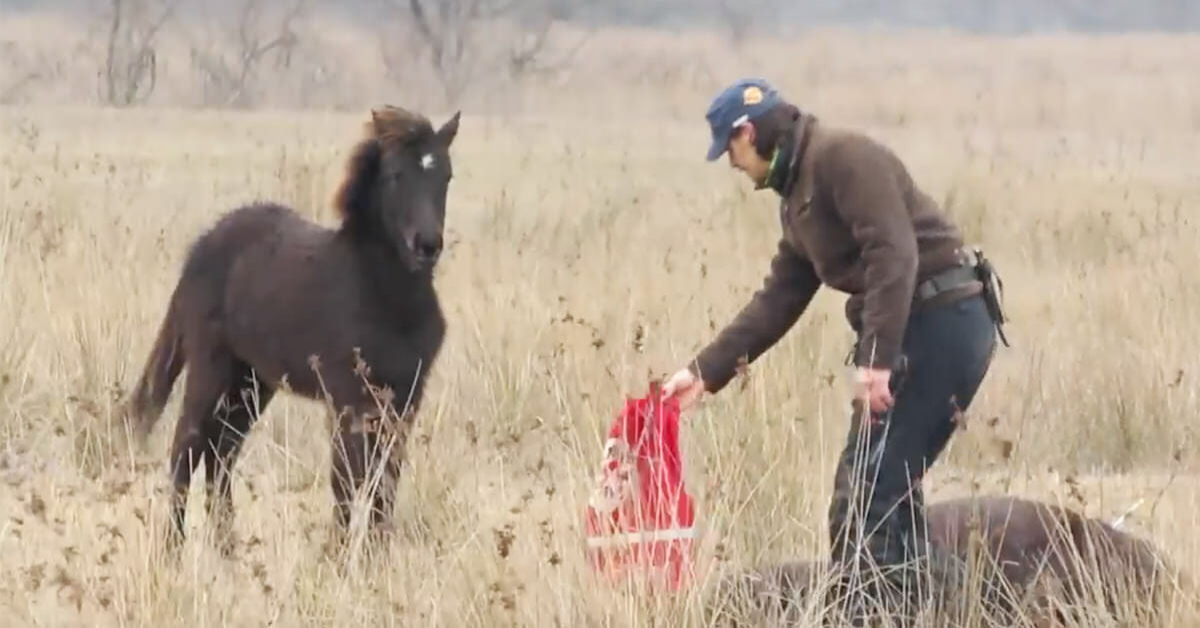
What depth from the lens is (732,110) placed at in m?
5.33

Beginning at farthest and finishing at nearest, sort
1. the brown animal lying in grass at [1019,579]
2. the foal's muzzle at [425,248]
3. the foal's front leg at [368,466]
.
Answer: the foal's muzzle at [425,248] < the foal's front leg at [368,466] < the brown animal lying in grass at [1019,579]

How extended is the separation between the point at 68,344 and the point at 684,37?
49852 mm

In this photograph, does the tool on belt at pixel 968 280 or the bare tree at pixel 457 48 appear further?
the bare tree at pixel 457 48

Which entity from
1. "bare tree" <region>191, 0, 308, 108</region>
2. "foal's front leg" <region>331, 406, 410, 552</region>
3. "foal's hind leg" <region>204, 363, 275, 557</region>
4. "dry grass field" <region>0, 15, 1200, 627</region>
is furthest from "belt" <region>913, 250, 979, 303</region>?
"bare tree" <region>191, 0, 308, 108</region>

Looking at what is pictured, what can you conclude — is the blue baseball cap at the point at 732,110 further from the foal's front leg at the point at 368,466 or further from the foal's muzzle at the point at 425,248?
the foal's muzzle at the point at 425,248

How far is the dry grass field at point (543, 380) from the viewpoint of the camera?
554 centimetres

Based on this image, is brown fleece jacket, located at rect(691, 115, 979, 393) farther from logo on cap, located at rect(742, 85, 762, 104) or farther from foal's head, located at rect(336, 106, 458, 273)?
foal's head, located at rect(336, 106, 458, 273)

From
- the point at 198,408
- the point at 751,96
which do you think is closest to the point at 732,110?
the point at 751,96

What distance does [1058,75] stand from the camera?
38.4m

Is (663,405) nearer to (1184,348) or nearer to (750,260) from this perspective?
(1184,348)

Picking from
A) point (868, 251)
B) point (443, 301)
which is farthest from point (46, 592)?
point (443, 301)

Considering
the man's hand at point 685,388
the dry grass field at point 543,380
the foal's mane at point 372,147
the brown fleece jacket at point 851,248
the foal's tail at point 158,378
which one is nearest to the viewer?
the brown fleece jacket at point 851,248

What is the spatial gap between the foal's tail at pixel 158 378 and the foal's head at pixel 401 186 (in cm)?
93

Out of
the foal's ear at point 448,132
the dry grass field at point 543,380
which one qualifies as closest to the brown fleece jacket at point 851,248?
the dry grass field at point 543,380
